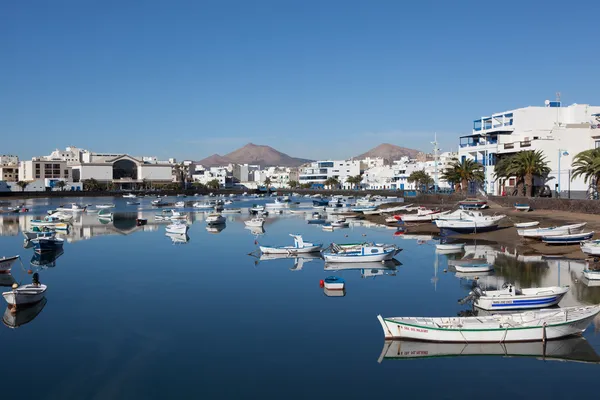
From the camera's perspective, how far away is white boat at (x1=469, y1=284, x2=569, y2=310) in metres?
24.1

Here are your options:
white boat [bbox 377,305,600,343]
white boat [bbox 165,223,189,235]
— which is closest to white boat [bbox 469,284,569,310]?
white boat [bbox 377,305,600,343]

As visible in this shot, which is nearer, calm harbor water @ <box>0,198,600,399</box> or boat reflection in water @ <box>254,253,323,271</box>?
calm harbor water @ <box>0,198,600,399</box>

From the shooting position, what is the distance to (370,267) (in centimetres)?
3706

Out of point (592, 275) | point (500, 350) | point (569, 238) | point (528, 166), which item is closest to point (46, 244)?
point (500, 350)

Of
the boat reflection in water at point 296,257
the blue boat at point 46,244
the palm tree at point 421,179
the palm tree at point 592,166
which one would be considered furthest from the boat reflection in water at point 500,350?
the palm tree at point 421,179

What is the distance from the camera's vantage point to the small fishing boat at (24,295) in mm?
25469

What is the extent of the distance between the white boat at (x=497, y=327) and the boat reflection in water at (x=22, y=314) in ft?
50.6

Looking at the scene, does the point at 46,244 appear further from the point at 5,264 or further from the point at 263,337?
the point at 263,337

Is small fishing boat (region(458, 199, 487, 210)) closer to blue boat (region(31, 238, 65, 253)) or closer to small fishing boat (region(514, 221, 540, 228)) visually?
small fishing boat (region(514, 221, 540, 228))

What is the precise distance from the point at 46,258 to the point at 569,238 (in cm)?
3881

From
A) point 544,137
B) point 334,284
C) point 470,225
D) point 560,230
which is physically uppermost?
point 544,137

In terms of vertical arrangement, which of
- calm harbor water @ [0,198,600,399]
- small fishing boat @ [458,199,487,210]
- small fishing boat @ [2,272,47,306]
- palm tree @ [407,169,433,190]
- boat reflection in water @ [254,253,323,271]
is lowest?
calm harbor water @ [0,198,600,399]

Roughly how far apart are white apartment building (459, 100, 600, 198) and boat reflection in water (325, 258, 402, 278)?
3712 centimetres

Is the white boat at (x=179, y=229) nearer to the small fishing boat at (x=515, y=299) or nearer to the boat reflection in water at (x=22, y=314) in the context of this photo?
the boat reflection in water at (x=22, y=314)
